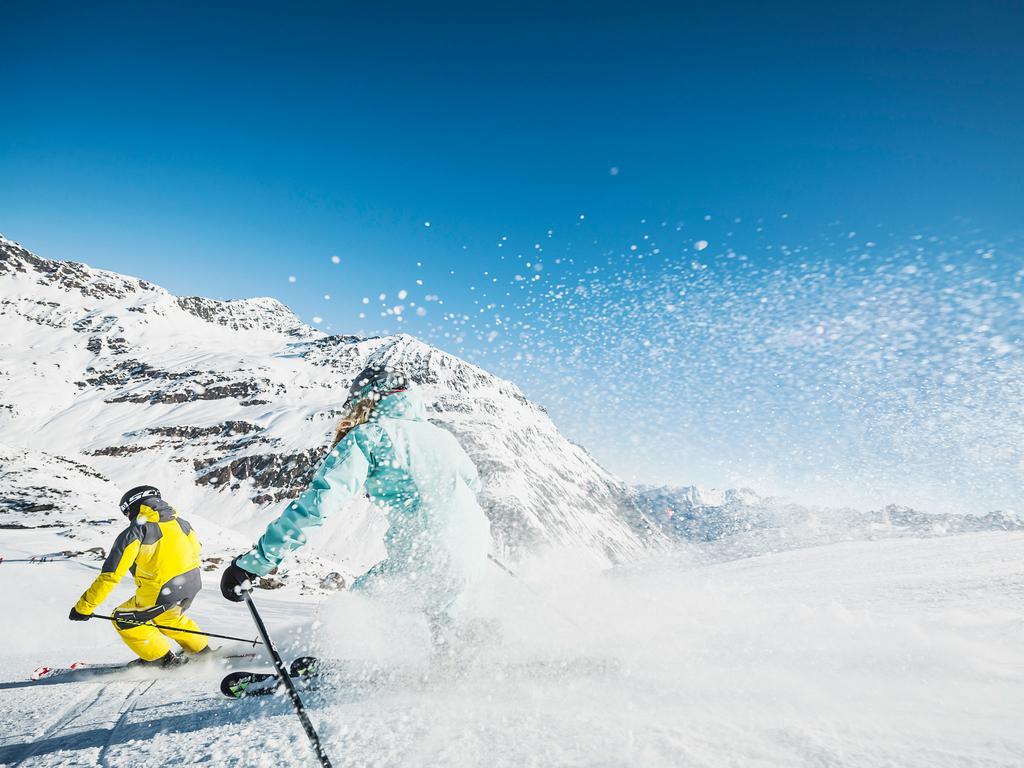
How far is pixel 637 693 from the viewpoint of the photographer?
2879 millimetres

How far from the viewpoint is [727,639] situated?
3.84 m

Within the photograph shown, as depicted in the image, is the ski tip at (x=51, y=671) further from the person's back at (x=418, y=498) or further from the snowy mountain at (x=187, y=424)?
the snowy mountain at (x=187, y=424)

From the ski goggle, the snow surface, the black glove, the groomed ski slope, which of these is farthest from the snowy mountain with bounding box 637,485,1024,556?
the ski goggle

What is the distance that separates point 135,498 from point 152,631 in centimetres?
137

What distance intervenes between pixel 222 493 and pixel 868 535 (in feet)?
407

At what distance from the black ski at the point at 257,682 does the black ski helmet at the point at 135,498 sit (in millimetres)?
2450

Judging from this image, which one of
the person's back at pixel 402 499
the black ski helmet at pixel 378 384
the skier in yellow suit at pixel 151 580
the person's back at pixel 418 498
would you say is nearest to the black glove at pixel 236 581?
the person's back at pixel 402 499

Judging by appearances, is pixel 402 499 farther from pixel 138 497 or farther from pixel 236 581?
pixel 138 497

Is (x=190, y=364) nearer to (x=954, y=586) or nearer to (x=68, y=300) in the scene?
(x=68, y=300)

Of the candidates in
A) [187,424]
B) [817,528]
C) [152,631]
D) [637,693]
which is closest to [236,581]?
[152,631]

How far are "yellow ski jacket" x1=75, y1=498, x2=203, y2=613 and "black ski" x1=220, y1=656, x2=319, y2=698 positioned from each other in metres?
2.11

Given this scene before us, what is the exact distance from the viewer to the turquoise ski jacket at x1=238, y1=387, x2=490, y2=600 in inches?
130

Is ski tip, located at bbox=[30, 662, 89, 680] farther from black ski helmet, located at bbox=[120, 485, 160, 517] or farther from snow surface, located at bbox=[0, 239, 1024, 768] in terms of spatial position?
black ski helmet, located at bbox=[120, 485, 160, 517]

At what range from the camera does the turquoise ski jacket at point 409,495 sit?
3311 mm
